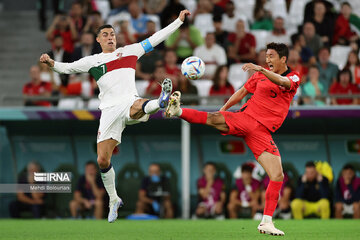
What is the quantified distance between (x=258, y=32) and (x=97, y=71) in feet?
26.3

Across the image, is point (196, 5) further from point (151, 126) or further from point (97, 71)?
point (97, 71)

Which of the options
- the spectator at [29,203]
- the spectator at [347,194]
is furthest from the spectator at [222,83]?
the spectator at [29,203]

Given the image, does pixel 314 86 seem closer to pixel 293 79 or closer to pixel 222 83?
pixel 222 83

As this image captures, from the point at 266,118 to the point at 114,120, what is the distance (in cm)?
216

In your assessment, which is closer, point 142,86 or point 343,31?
point 142,86

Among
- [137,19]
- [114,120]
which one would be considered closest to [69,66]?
[114,120]

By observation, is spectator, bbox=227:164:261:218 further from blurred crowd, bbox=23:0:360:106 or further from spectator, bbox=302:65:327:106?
spectator, bbox=302:65:327:106

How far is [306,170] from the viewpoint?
49.7 ft

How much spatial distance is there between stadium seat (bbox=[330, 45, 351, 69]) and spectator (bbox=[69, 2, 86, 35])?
616 cm

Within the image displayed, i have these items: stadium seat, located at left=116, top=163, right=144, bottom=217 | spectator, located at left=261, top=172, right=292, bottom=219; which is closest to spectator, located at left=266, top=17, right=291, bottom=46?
spectator, located at left=261, top=172, right=292, bottom=219

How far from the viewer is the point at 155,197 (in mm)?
15516

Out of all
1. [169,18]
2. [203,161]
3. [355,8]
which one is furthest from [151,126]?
[355,8]

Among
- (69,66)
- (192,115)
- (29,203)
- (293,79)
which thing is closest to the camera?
(293,79)

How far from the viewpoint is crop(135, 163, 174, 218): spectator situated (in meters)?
15.5
